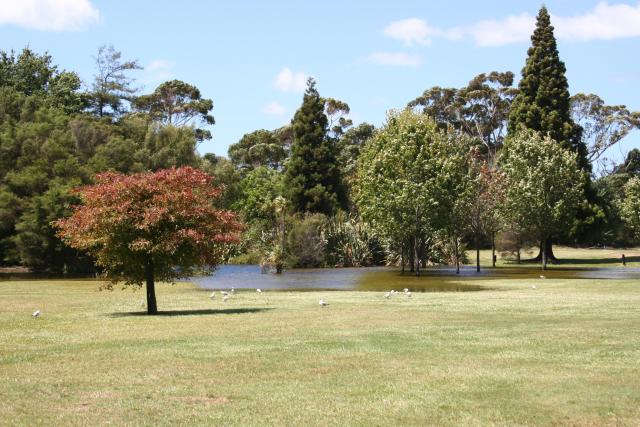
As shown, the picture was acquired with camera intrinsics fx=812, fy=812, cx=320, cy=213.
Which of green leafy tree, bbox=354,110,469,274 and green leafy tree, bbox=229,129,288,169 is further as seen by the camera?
Result: green leafy tree, bbox=229,129,288,169

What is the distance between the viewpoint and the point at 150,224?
25.2 metres

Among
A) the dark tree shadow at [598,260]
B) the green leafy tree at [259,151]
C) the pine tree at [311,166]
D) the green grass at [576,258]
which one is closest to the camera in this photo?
the green grass at [576,258]

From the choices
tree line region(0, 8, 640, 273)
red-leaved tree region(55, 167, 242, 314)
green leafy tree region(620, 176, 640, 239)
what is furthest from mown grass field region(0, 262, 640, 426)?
green leafy tree region(620, 176, 640, 239)

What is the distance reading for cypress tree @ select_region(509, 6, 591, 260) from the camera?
77000mm

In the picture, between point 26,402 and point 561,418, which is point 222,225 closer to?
point 26,402

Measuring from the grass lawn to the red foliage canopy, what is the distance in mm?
1938

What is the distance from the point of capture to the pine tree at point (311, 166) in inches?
3285

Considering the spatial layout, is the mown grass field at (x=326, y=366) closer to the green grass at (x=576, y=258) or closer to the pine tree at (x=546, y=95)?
the green grass at (x=576, y=258)

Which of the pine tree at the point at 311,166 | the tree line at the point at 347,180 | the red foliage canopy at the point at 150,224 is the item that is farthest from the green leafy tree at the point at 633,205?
the red foliage canopy at the point at 150,224

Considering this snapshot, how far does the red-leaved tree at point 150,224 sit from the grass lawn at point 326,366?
1.83 m

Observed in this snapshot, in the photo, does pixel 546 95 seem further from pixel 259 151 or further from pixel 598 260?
pixel 259 151

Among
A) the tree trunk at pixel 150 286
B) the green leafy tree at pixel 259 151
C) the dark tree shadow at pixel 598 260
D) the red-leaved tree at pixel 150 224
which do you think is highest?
the green leafy tree at pixel 259 151

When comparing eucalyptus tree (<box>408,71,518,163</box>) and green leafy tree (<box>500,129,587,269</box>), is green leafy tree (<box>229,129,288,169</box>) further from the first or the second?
green leafy tree (<box>500,129,587,269</box>)

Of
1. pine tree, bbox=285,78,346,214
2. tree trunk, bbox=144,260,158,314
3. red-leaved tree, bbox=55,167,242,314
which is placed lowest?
tree trunk, bbox=144,260,158,314
